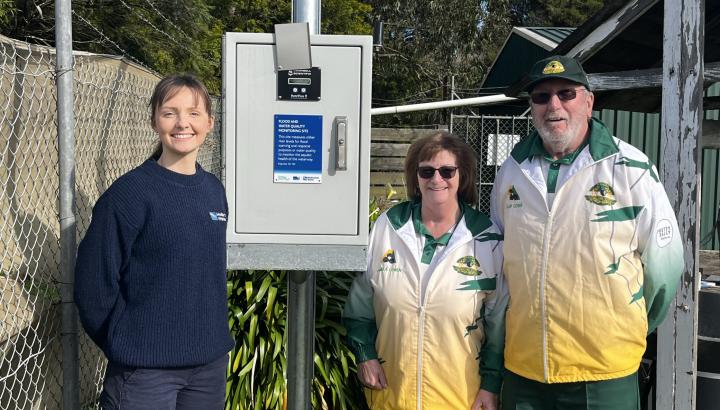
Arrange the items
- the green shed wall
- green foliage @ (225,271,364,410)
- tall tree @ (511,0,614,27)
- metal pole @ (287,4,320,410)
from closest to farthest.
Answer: metal pole @ (287,4,320,410) < green foliage @ (225,271,364,410) < the green shed wall < tall tree @ (511,0,614,27)

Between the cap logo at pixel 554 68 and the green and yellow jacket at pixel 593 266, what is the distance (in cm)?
29

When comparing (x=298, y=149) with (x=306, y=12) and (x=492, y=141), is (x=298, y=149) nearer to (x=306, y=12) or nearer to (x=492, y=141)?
(x=306, y=12)

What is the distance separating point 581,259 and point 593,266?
0.05 meters

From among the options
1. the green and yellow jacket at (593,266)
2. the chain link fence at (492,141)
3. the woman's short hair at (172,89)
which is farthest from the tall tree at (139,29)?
the green and yellow jacket at (593,266)

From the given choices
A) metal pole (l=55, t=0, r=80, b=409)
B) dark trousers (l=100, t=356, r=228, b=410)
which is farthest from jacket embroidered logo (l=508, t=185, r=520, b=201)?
metal pole (l=55, t=0, r=80, b=409)

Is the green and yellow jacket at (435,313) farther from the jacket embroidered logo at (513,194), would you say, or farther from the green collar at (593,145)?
the green collar at (593,145)

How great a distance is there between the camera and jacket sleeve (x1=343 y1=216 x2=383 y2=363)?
2.88 metres

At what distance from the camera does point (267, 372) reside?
4125 mm

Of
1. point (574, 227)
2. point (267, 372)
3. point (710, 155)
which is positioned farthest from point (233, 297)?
point (710, 155)

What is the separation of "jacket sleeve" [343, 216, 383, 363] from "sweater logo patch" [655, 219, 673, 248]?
108cm

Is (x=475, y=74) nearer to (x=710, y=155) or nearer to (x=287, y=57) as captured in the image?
(x=710, y=155)

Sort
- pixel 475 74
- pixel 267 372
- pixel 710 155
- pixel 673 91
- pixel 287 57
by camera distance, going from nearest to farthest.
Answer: pixel 287 57, pixel 673 91, pixel 267 372, pixel 710 155, pixel 475 74

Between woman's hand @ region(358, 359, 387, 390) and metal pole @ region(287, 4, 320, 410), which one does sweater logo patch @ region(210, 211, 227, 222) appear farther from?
woman's hand @ region(358, 359, 387, 390)

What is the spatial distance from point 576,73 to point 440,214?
760mm
